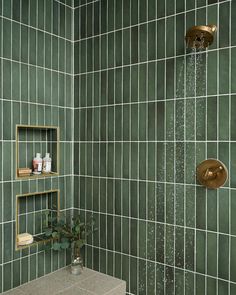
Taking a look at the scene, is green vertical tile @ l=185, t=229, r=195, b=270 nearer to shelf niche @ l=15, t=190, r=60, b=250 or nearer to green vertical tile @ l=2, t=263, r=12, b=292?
shelf niche @ l=15, t=190, r=60, b=250

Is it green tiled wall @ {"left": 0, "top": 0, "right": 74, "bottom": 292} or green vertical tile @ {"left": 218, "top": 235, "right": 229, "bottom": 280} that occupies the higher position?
green tiled wall @ {"left": 0, "top": 0, "right": 74, "bottom": 292}

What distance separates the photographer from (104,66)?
207 cm

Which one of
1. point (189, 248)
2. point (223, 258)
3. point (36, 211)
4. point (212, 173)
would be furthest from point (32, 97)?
point (223, 258)

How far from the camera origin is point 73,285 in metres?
1.91

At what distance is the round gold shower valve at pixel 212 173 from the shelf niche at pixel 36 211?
1.01m

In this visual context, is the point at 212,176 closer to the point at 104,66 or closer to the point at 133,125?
the point at 133,125

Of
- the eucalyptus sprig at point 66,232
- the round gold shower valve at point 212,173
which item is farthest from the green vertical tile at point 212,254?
the eucalyptus sprig at point 66,232

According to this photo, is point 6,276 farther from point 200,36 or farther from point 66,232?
point 200,36

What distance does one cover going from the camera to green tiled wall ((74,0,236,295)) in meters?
1.60

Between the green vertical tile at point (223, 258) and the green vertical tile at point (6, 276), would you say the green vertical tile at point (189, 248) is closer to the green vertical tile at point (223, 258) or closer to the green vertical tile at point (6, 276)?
the green vertical tile at point (223, 258)

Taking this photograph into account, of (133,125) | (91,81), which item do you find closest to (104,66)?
(91,81)

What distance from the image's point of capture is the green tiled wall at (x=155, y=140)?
5.25ft

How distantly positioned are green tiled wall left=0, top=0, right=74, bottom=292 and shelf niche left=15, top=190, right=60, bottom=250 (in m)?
0.03

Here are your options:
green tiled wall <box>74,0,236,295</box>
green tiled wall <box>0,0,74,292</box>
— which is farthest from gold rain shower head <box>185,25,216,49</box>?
green tiled wall <box>0,0,74,292</box>
